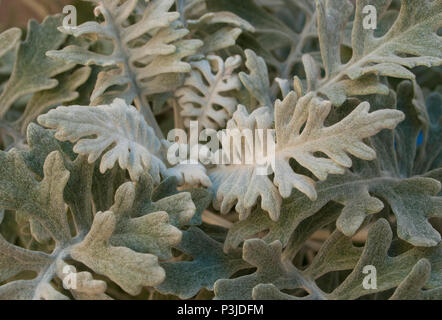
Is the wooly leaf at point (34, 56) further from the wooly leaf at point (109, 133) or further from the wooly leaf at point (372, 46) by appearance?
the wooly leaf at point (372, 46)

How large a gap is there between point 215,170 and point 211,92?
0.15 m

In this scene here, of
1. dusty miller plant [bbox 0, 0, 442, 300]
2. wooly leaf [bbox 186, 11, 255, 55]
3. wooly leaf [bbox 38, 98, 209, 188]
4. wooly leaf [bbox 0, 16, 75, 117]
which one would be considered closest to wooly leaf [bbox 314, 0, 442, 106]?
dusty miller plant [bbox 0, 0, 442, 300]

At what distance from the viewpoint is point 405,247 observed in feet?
2.46

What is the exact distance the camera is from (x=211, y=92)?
2.90 feet

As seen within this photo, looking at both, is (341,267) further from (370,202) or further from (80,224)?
(80,224)

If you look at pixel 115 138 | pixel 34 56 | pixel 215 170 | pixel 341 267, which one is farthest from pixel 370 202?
pixel 34 56

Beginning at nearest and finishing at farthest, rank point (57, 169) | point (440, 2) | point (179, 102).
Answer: point (57, 169), point (440, 2), point (179, 102)

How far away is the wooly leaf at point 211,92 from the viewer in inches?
34.4

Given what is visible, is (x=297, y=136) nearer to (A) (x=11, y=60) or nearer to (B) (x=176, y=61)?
(B) (x=176, y=61)

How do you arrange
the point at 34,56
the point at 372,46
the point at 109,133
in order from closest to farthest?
the point at 109,133 → the point at 372,46 → the point at 34,56

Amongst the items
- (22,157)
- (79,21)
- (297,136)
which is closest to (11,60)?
(79,21)

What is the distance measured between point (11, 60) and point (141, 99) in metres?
0.40

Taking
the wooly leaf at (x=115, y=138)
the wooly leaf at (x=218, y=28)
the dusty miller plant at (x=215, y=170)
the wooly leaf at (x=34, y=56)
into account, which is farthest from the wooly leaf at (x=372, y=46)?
the wooly leaf at (x=34, y=56)
